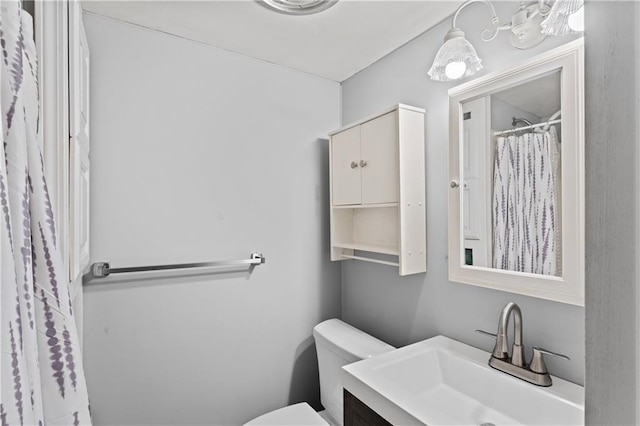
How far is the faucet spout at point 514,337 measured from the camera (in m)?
1.09

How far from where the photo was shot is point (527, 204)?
1.10 m

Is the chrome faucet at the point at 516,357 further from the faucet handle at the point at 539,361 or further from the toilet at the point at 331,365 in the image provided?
the toilet at the point at 331,365

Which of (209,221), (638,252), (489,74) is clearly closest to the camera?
(638,252)

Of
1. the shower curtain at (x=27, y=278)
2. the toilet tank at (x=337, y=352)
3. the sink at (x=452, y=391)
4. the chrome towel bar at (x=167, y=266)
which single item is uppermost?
the shower curtain at (x=27, y=278)

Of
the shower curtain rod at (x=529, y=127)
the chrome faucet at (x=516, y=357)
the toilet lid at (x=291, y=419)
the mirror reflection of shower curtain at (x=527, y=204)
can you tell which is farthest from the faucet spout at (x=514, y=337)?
the toilet lid at (x=291, y=419)

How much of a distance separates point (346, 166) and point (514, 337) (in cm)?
106

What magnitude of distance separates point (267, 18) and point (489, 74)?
926mm

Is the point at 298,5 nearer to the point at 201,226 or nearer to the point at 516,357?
the point at 201,226

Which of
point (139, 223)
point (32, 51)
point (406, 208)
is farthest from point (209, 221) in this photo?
point (32, 51)

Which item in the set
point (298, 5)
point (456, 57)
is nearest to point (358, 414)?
point (456, 57)

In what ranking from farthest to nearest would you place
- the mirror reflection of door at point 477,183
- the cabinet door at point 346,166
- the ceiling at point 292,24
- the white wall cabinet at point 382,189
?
the cabinet door at point 346,166
the white wall cabinet at point 382,189
the ceiling at point 292,24
the mirror reflection of door at point 477,183

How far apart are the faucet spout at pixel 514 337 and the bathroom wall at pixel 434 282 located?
80 millimetres

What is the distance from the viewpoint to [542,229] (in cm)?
106

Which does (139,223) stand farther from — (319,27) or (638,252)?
(638,252)
